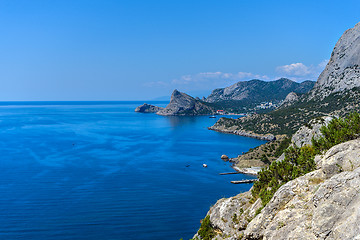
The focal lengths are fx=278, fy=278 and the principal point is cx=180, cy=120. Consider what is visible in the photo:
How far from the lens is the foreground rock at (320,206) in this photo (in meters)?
12.9

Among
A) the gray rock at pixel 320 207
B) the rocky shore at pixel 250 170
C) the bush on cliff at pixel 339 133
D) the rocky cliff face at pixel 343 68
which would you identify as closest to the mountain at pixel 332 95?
the rocky cliff face at pixel 343 68

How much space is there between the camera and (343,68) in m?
174

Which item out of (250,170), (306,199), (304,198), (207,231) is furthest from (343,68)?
(306,199)

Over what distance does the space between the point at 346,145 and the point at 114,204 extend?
5855 cm

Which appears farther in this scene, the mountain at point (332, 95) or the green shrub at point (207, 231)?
the mountain at point (332, 95)

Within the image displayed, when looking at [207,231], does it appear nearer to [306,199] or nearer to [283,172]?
[283,172]

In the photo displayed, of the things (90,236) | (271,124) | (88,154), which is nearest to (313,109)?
(271,124)

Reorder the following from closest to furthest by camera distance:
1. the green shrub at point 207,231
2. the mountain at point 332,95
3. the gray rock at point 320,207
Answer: the gray rock at point 320,207, the green shrub at point 207,231, the mountain at point 332,95

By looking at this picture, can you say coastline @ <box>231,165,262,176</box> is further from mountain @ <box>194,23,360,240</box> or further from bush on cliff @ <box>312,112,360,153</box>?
bush on cliff @ <box>312,112,360,153</box>

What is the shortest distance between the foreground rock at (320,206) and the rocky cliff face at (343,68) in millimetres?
165146

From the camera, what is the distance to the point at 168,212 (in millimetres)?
63656

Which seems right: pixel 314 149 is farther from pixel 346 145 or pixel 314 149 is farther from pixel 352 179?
pixel 352 179

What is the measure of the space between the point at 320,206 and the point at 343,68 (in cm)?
18882

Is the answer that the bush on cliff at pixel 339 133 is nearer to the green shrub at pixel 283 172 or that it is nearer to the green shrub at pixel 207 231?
the green shrub at pixel 283 172
